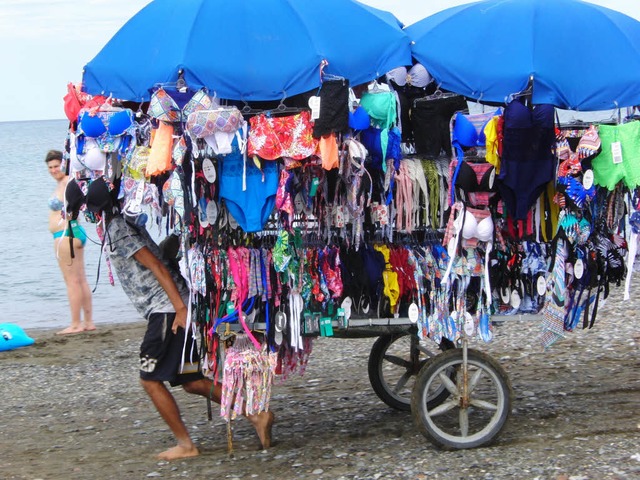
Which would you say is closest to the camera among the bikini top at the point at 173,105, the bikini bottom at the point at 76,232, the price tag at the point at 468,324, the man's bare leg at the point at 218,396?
the bikini top at the point at 173,105

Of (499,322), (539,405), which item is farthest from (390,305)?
(539,405)

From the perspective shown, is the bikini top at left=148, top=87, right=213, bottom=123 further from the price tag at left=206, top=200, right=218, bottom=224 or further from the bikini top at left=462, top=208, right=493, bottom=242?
the bikini top at left=462, top=208, right=493, bottom=242

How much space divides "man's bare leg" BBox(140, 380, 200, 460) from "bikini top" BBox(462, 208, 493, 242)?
211 cm

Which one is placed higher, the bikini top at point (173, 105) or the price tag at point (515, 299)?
the bikini top at point (173, 105)

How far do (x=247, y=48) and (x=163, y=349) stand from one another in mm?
1903

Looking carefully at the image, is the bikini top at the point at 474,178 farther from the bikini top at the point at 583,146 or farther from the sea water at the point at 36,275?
the sea water at the point at 36,275

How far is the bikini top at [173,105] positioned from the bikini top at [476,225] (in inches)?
64.0

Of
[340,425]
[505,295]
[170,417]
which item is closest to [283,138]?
[505,295]

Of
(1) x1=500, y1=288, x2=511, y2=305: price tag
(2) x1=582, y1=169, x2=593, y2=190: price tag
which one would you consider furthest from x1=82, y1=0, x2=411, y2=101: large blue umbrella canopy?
(1) x1=500, y1=288, x2=511, y2=305: price tag

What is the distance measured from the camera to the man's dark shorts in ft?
19.1

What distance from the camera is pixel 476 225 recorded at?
5.54 m

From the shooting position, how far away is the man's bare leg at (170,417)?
591cm

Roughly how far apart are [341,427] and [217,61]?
110 inches

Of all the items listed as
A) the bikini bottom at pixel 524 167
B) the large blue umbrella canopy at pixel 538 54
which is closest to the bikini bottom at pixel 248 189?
the large blue umbrella canopy at pixel 538 54
